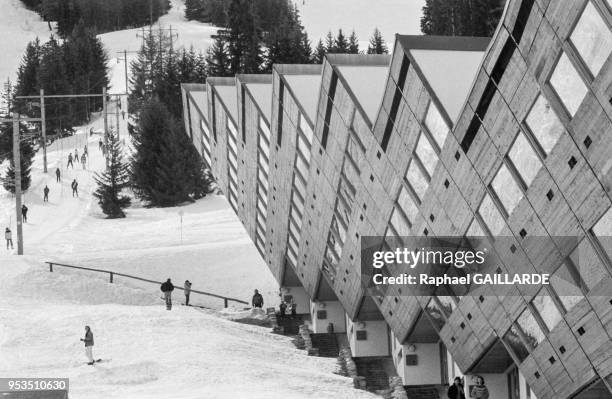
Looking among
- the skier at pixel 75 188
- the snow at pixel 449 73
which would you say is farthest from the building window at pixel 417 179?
the skier at pixel 75 188

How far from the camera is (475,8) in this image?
88.6 m

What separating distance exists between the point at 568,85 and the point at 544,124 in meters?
1.26

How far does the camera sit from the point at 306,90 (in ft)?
129

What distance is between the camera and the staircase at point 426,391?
Result: 34.3 m

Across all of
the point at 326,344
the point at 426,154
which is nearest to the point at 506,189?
the point at 426,154

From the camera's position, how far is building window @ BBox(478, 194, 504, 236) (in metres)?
25.1

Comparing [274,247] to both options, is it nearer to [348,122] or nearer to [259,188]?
[259,188]

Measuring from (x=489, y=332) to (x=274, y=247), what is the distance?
21.0 metres

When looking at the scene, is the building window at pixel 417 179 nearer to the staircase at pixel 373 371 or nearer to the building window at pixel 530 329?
the building window at pixel 530 329

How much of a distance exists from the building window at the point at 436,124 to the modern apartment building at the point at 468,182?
0.18ft

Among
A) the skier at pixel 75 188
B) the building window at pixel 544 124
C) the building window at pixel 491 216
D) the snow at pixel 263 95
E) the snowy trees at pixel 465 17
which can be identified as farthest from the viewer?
the snowy trees at pixel 465 17

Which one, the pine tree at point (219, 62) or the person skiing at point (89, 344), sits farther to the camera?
the pine tree at point (219, 62)

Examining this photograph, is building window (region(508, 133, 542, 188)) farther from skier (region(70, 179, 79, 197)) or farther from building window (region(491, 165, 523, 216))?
skier (region(70, 179, 79, 197))

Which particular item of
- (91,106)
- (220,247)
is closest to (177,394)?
(220,247)
